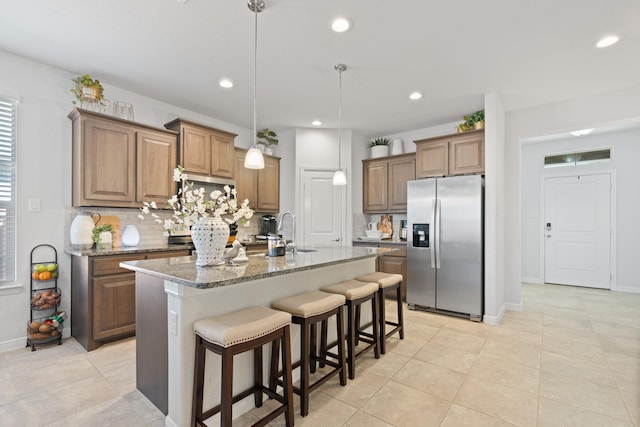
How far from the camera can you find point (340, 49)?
2.78m

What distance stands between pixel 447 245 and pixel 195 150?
11.4ft

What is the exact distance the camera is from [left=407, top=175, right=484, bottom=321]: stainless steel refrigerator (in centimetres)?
382

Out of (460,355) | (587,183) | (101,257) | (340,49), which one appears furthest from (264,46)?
(587,183)

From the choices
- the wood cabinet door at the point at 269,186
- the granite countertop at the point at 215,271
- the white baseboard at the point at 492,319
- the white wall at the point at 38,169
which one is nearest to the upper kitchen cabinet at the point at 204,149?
the wood cabinet door at the point at 269,186

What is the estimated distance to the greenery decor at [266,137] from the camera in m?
5.13

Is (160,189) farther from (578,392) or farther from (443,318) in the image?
(578,392)

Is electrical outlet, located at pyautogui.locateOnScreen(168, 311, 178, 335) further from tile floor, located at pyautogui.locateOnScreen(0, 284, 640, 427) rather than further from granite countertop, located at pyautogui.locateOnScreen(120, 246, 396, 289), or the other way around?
tile floor, located at pyautogui.locateOnScreen(0, 284, 640, 427)

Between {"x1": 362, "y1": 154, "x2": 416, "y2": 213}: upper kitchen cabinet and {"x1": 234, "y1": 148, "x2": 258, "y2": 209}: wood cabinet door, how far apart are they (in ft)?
6.37

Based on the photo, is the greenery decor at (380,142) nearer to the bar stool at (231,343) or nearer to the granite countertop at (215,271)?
the granite countertop at (215,271)

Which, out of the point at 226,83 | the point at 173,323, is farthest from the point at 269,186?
the point at 173,323

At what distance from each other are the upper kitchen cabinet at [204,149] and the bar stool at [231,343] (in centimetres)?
264

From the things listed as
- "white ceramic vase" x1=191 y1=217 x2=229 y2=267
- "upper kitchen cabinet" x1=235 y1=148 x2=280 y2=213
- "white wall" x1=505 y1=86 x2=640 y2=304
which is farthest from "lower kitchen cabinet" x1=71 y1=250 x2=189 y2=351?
"white wall" x1=505 y1=86 x2=640 y2=304

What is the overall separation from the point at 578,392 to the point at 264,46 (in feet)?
12.0

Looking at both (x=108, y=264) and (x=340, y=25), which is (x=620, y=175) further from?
(x=108, y=264)
